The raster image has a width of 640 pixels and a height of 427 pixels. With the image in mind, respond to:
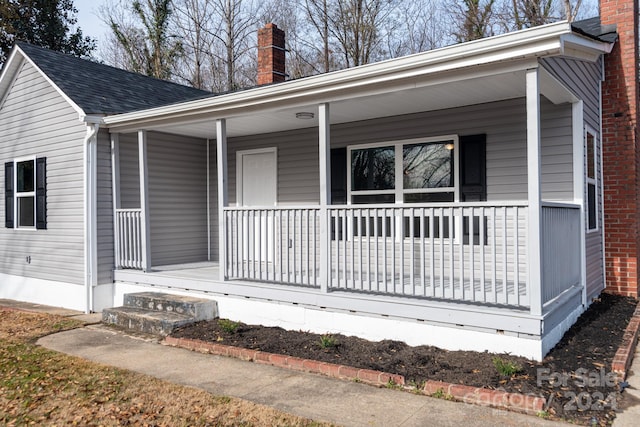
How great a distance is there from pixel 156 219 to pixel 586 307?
6533 millimetres

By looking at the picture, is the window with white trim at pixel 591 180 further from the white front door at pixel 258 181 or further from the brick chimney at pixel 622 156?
the white front door at pixel 258 181

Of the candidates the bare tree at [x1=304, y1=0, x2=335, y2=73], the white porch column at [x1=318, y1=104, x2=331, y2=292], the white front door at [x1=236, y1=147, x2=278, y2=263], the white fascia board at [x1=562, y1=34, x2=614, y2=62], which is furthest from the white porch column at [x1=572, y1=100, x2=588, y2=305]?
the bare tree at [x1=304, y1=0, x2=335, y2=73]

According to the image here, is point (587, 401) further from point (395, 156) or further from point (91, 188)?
point (91, 188)

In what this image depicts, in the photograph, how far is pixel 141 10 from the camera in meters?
20.7

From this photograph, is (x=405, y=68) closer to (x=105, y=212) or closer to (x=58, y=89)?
(x=105, y=212)

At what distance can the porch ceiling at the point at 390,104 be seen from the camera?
5.20 meters

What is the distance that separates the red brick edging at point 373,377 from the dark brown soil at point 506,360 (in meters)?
0.12

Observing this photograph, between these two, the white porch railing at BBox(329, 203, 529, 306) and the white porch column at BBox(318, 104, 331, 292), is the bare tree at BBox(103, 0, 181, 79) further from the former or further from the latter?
the white porch railing at BBox(329, 203, 529, 306)

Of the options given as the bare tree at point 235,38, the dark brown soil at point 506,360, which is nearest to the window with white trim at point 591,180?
the dark brown soil at point 506,360

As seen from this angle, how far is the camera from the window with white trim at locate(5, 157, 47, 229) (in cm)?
850

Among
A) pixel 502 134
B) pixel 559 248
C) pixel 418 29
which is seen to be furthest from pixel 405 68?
pixel 418 29

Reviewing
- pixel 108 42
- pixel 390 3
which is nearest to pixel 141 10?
pixel 108 42

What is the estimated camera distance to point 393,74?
4.89m

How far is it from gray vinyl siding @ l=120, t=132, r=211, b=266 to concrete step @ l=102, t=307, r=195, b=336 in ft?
5.36
